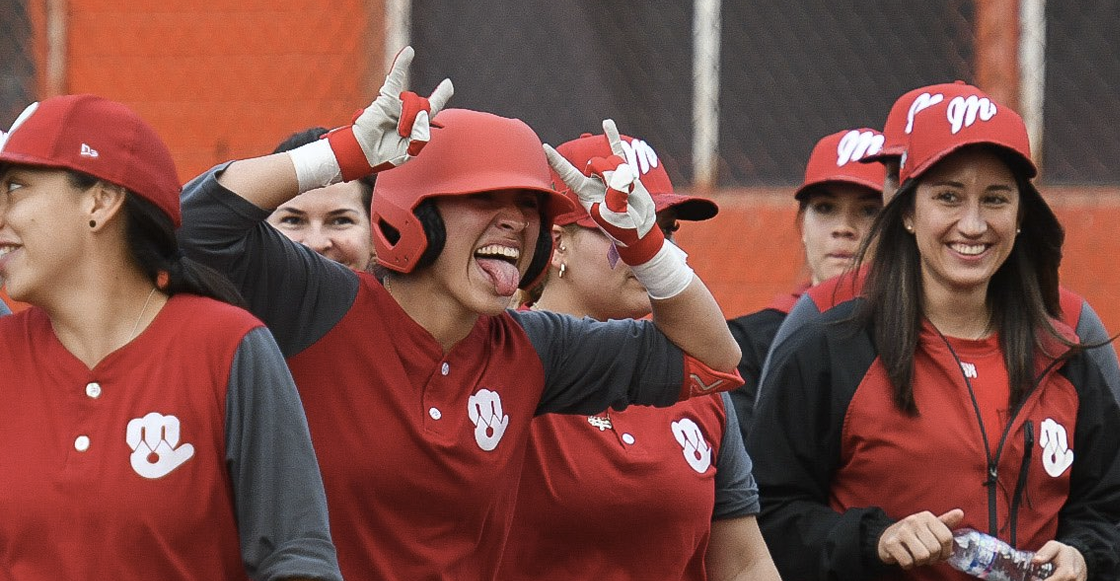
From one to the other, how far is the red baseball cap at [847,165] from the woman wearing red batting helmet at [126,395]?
281 cm

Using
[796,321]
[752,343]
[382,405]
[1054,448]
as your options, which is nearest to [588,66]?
[752,343]

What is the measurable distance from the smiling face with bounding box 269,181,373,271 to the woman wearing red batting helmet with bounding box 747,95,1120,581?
3.21 feet

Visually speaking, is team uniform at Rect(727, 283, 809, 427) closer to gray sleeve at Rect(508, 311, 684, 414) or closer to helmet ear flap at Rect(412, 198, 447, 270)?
gray sleeve at Rect(508, 311, 684, 414)

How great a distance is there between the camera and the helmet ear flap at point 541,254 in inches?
113

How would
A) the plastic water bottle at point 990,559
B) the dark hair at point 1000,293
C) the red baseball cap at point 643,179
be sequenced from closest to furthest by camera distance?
the plastic water bottle at point 990,559, the red baseball cap at point 643,179, the dark hair at point 1000,293

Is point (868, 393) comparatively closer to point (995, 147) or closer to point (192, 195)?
point (995, 147)

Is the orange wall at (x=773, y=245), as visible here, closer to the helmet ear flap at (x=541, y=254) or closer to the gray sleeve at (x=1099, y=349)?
the gray sleeve at (x=1099, y=349)

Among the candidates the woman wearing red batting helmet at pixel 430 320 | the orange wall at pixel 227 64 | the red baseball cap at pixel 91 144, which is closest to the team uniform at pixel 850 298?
the woman wearing red batting helmet at pixel 430 320

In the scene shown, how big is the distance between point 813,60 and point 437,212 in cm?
433

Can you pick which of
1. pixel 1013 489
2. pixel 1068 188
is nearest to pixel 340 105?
pixel 1068 188

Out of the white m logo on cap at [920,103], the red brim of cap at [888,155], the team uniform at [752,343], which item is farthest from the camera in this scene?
the team uniform at [752,343]

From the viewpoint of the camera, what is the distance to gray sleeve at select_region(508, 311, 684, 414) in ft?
9.51

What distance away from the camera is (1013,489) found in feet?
11.0

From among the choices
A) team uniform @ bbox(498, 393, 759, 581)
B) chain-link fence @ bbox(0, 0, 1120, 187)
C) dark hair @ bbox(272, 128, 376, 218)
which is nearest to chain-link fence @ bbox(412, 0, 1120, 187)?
chain-link fence @ bbox(0, 0, 1120, 187)
